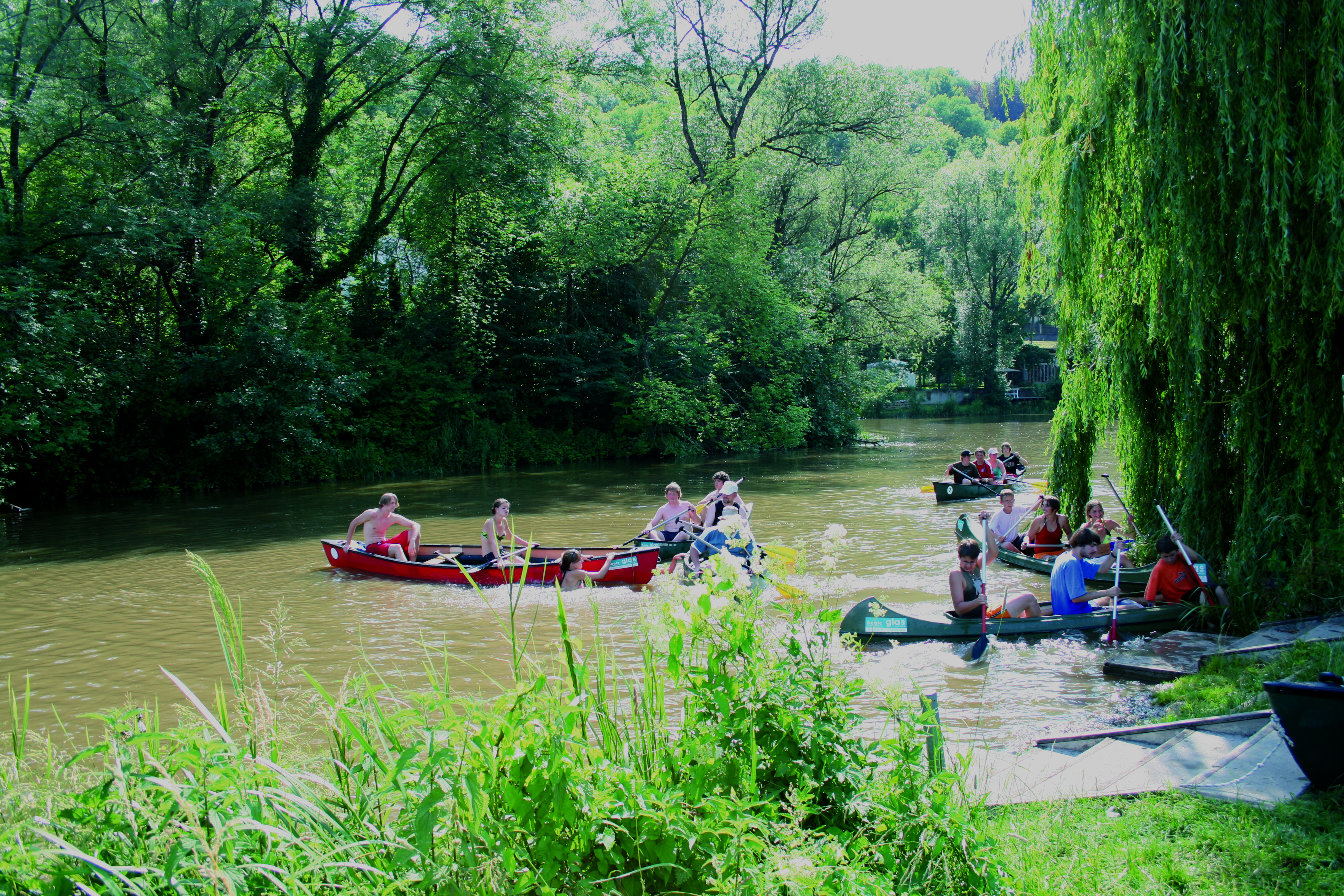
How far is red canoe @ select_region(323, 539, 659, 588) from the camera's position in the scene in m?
11.4

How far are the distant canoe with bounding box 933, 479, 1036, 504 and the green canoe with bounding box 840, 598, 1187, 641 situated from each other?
32.3ft

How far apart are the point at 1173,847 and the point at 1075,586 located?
5644 mm

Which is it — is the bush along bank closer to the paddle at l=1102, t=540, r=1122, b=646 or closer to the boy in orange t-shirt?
the paddle at l=1102, t=540, r=1122, b=646

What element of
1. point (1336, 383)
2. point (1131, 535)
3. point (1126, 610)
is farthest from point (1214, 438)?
point (1131, 535)

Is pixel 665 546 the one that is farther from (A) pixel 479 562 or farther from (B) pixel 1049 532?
(B) pixel 1049 532

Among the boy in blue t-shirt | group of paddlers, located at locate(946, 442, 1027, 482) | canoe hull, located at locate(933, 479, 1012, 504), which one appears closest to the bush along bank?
the boy in blue t-shirt

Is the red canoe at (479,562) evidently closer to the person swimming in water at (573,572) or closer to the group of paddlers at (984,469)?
the person swimming in water at (573,572)

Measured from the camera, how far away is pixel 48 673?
844 centimetres

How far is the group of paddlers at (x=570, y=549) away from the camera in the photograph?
11.2m

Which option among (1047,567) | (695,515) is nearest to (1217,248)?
(1047,567)

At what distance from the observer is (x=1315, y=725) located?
3.72 m

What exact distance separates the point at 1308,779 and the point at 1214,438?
5005 mm

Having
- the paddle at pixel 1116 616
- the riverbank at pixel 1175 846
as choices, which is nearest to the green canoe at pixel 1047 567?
the paddle at pixel 1116 616

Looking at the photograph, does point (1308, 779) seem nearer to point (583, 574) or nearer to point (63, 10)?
point (583, 574)
